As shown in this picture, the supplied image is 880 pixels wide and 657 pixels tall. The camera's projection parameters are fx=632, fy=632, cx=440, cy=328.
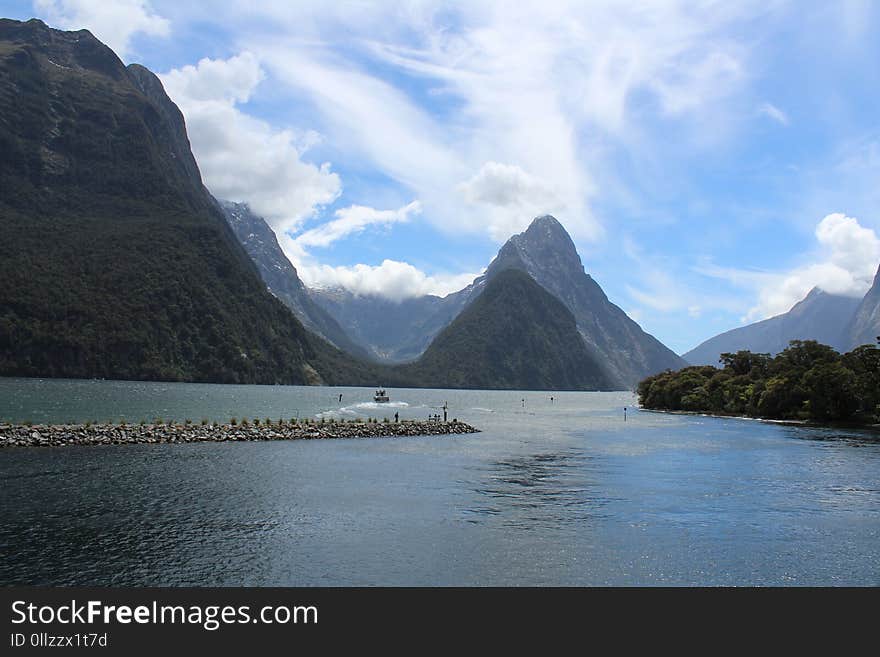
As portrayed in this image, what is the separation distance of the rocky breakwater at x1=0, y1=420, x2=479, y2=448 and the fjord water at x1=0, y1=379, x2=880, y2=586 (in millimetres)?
3933

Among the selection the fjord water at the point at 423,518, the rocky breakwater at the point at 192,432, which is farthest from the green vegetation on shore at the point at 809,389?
the rocky breakwater at the point at 192,432

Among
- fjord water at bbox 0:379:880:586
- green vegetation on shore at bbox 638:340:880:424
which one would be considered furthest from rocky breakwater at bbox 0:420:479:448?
green vegetation on shore at bbox 638:340:880:424

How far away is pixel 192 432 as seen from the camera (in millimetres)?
76188

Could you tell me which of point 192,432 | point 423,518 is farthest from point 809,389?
point 423,518

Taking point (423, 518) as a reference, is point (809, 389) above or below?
above

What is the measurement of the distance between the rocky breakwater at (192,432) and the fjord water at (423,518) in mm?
3933

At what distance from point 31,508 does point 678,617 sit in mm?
33878

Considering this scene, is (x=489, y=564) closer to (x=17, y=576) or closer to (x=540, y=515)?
(x=540, y=515)

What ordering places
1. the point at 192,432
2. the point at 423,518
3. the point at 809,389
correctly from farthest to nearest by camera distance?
the point at 809,389
the point at 192,432
the point at 423,518

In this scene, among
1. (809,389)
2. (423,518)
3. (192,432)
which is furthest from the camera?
(809,389)

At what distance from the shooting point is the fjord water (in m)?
27.0

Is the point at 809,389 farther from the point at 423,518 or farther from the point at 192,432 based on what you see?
the point at 423,518

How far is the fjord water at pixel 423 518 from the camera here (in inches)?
1064

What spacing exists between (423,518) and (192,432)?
48188 millimetres
